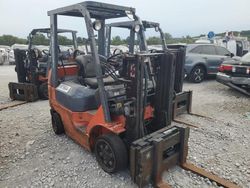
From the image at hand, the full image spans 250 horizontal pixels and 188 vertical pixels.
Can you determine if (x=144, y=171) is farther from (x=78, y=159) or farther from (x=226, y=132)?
(x=226, y=132)

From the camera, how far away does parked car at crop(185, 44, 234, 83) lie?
9.82 m

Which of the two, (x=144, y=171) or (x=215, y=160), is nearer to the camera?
(x=144, y=171)

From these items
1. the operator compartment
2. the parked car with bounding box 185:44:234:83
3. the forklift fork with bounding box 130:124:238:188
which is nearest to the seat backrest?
the operator compartment

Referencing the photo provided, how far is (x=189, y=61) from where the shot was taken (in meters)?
9.77

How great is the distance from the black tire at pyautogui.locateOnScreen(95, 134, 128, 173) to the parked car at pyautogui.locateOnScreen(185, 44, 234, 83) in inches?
284

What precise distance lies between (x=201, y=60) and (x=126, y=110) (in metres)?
7.72

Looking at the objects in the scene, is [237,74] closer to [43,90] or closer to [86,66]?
[86,66]

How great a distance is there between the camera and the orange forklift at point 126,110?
2994 millimetres

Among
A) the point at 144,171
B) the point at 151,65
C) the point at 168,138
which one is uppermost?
the point at 151,65

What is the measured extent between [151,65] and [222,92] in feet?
18.9

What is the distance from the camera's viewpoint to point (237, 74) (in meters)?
7.66

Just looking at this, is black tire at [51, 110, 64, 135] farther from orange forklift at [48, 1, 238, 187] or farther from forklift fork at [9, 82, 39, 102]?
forklift fork at [9, 82, 39, 102]

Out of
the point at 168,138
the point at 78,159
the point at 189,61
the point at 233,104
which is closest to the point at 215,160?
the point at 168,138

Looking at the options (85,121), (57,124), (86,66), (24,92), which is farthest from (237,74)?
(24,92)
